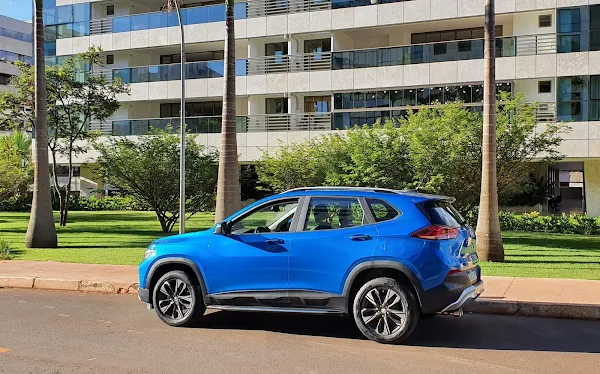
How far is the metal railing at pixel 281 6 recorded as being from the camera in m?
32.7

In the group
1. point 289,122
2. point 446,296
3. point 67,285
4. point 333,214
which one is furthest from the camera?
point 289,122

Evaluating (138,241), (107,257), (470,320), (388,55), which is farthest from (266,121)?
(470,320)

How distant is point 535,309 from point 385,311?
291 centimetres

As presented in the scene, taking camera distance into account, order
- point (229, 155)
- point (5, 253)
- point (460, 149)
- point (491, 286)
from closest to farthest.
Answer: point (491, 286), point (229, 155), point (5, 253), point (460, 149)

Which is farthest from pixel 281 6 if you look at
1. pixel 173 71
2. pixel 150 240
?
pixel 150 240

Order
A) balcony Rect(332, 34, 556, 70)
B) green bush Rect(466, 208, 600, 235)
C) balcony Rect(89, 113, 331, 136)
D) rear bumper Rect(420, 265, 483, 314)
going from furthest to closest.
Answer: balcony Rect(89, 113, 331, 136)
balcony Rect(332, 34, 556, 70)
green bush Rect(466, 208, 600, 235)
rear bumper Rect(420, 265, 483, 314)

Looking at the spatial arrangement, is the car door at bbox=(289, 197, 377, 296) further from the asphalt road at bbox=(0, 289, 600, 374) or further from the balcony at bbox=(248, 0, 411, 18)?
the balcony at bbox=(248, 0, 411, 18)

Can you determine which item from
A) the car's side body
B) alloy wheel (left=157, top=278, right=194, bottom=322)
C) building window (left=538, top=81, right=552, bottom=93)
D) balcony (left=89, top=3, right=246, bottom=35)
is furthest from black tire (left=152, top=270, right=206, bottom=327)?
balcony (left=89, top=3, right=246, bottom=35)

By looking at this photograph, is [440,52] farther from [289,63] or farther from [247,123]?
[247,123]

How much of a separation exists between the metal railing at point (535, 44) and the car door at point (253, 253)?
954 inches

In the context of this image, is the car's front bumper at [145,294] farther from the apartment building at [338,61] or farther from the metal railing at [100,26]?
the metal railing at [100,26]

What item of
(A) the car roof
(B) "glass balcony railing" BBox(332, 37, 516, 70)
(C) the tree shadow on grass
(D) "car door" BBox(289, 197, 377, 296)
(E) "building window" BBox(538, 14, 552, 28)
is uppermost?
(E) "building window" BBox(538, 14, 552, 28)

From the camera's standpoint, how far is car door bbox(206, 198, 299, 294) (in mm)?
7469

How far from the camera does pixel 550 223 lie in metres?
24.1
